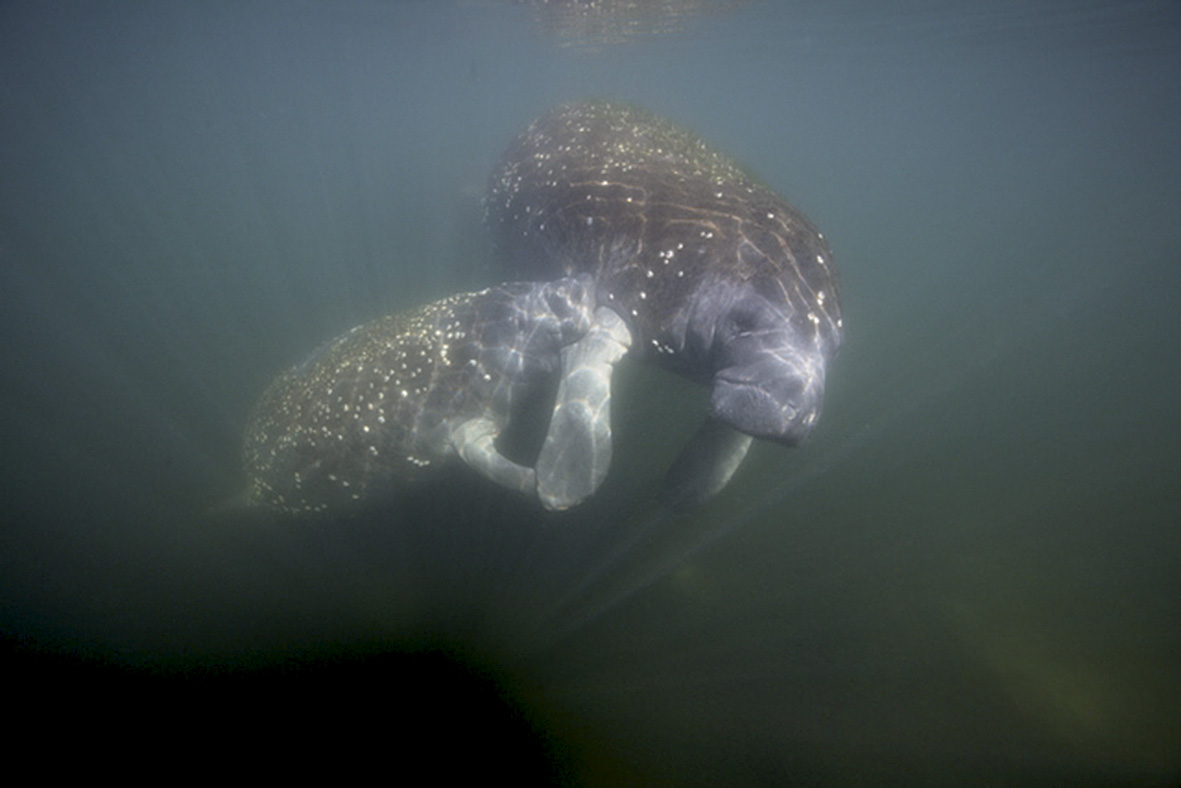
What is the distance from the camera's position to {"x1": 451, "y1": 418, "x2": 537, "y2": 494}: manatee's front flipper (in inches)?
209

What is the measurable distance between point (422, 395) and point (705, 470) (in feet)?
10.3

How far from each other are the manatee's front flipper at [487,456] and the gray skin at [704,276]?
0.71 meters

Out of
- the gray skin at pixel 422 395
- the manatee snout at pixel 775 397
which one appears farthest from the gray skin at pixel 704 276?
the gray skin at pixel 422 395

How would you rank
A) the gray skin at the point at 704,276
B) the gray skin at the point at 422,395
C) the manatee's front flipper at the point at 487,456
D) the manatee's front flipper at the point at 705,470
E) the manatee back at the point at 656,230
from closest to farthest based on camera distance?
the gray skin at the point at 704,276 → the manatee back at the point at 656,230 → the manatee's front flipper at the point at 487,456 → the manatee's front flipper at the point at 705,470 → the gray skin at the point at 422,395

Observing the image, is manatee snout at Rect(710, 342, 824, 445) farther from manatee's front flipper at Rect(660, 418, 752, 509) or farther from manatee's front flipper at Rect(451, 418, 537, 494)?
manatee's front flipper at Rect(451, 418, 537, 494)

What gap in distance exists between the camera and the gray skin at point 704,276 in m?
4.48

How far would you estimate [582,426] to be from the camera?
517 cm

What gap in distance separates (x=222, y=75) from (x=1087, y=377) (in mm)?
110038

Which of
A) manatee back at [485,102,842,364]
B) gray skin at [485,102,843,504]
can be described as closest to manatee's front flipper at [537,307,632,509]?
gray skin at [485,102,843,504]

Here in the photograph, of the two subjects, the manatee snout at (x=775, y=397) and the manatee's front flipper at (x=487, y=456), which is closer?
the manatee snout at (x=775, y=397)

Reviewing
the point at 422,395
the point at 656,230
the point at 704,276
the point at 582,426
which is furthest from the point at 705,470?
the point at 422,395

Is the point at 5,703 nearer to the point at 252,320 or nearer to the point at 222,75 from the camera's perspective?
the point at 252,320

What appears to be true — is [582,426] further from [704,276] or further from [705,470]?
[704,276]

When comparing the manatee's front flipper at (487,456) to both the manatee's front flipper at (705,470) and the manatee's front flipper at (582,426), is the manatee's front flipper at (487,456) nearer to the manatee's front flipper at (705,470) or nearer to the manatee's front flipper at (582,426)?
the manatee's front flipper at (582,426)
